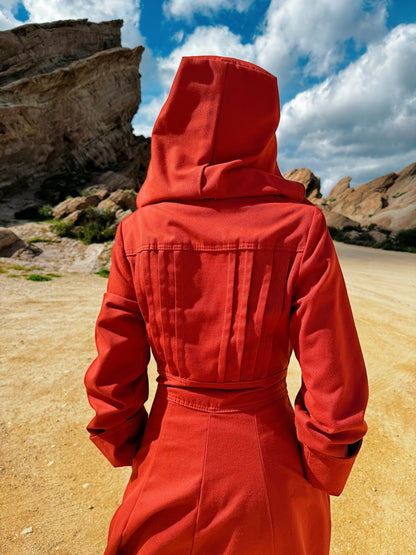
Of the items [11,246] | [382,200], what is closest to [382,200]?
[382,200]

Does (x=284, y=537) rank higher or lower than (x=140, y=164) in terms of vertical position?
lower

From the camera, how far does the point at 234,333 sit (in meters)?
0.97

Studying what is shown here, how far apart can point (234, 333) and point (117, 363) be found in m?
0.39

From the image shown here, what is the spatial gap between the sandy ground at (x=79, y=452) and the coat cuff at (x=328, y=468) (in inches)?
55.3

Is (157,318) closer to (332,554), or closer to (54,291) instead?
(332,554)

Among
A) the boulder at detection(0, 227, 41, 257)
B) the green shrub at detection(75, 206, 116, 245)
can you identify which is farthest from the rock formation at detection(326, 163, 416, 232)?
the boulder at detection(0, 227, 41, 257)

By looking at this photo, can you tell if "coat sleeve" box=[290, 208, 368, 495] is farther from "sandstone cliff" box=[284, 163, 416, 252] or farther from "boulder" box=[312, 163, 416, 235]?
"boulder" box=[312, 163, 416, 235]

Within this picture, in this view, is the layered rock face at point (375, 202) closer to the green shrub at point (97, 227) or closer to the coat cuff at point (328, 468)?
the green shrub at point (97, 227)

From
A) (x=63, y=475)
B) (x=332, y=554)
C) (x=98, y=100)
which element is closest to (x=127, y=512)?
(x=332, y=554)

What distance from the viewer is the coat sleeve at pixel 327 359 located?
0.92 meters

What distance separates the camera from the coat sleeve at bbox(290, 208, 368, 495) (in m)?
0.92

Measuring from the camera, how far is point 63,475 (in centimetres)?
246

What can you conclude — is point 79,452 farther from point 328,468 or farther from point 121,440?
point 328,468

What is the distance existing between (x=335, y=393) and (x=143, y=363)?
60cm
